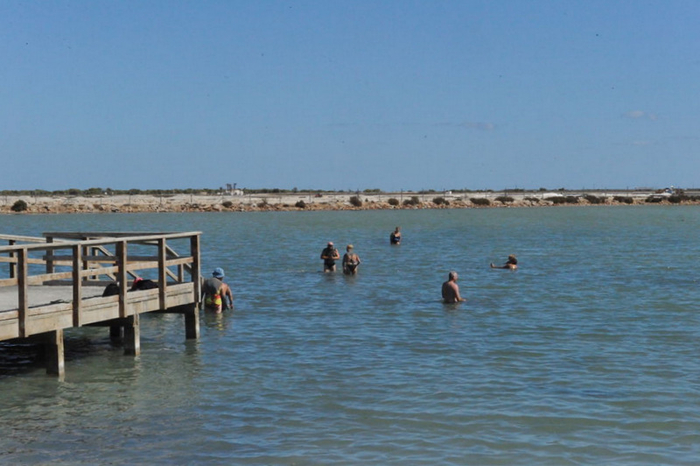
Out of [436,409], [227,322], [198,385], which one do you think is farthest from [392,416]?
[227,322]

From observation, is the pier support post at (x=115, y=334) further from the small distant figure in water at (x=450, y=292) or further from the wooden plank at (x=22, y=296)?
the small distant figure in water at (x=450, y=292)

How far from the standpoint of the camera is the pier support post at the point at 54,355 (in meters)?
15.2

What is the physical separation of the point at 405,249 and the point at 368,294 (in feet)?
74.3

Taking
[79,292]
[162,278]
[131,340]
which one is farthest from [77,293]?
[131,340]

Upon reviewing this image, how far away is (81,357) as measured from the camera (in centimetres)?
1764

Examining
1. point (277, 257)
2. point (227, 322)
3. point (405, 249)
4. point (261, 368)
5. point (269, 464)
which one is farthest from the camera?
point (405, 249)

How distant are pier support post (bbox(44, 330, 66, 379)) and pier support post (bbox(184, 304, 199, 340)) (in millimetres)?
3725

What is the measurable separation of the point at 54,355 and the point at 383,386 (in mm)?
5410

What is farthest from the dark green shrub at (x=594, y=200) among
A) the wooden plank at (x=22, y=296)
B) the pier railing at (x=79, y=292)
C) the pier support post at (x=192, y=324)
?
the wooden plank at (x=22, y=296)

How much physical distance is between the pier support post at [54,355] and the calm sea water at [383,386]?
0.24m

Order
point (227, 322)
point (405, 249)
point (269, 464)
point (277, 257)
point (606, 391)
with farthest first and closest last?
point (405, 249)
point (277, 257)
point (227, 322)
point (606, 391)
point (269, 464)

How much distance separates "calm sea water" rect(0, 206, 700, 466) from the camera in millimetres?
12016

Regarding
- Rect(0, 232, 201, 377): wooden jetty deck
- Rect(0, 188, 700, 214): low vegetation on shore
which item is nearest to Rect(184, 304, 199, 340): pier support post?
Rect(0, 232, 201, 377): wooden jetty deck

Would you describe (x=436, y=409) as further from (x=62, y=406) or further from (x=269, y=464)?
(x=62, y=406)
